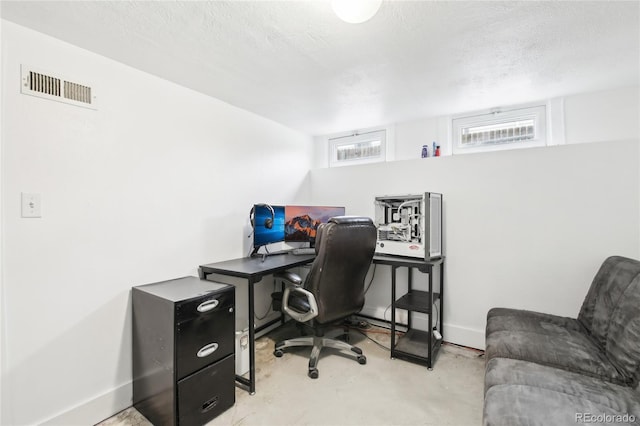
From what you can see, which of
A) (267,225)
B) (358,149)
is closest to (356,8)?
(267,225)

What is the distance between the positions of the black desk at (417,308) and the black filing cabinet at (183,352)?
1308mm

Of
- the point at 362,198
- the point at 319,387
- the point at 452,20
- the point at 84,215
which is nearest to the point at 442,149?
the point at 362,198

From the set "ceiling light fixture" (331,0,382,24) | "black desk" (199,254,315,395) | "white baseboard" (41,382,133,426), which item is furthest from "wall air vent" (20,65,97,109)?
"white baseboard" (41,382,133,426)

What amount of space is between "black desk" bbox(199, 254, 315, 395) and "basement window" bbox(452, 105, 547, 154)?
1.97 metres

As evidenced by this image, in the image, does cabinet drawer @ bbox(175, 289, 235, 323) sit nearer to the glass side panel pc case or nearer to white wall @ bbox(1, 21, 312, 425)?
white wall @ bbox(1, 21, 312, 425)

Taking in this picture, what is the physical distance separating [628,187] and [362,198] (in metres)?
2.08

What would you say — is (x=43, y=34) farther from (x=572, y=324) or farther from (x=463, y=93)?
(x=572, y=324)

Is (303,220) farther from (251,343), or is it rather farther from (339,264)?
(251,343)

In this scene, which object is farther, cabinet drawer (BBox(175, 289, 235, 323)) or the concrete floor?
the concrete floor

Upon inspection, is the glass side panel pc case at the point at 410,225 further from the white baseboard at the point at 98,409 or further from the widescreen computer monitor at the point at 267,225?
the white baseboard at the point at 98,409

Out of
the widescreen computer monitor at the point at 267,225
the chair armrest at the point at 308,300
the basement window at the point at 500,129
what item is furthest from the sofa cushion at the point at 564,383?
the basement window at the point at 500,129

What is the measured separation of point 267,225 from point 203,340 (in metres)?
1.20

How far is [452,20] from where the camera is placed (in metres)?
1.49

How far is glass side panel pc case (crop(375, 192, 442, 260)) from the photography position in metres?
2.41
